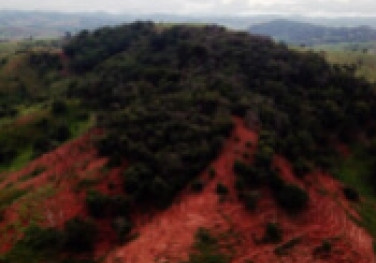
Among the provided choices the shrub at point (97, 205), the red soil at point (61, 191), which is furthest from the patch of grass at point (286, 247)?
the shrub at point (97, 205)

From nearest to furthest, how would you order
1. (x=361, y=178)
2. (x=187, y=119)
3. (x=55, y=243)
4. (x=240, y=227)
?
(x=55, y=243) < (x=240, y=227) < (x=187, y=119) < (x=361, y=178)

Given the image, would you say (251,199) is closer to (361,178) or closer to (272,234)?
(272,234)

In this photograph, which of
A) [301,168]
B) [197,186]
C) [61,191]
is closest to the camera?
[197,186]

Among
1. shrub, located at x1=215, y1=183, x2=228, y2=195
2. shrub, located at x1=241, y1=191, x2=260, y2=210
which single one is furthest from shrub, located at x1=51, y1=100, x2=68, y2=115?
shrub, located at x1=241, y1=191, x2=260, y2=210

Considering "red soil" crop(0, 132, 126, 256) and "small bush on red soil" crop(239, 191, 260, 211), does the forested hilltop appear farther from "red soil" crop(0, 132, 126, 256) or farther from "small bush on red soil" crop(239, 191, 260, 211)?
"red soil" crop(0, 132, 126, 256)

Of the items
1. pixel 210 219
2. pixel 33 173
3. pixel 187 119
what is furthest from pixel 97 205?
pixel 187 119

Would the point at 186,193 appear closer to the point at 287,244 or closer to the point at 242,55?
the point at 287,244

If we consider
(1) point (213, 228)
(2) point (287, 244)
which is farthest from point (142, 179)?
(2) point (287, 244)
